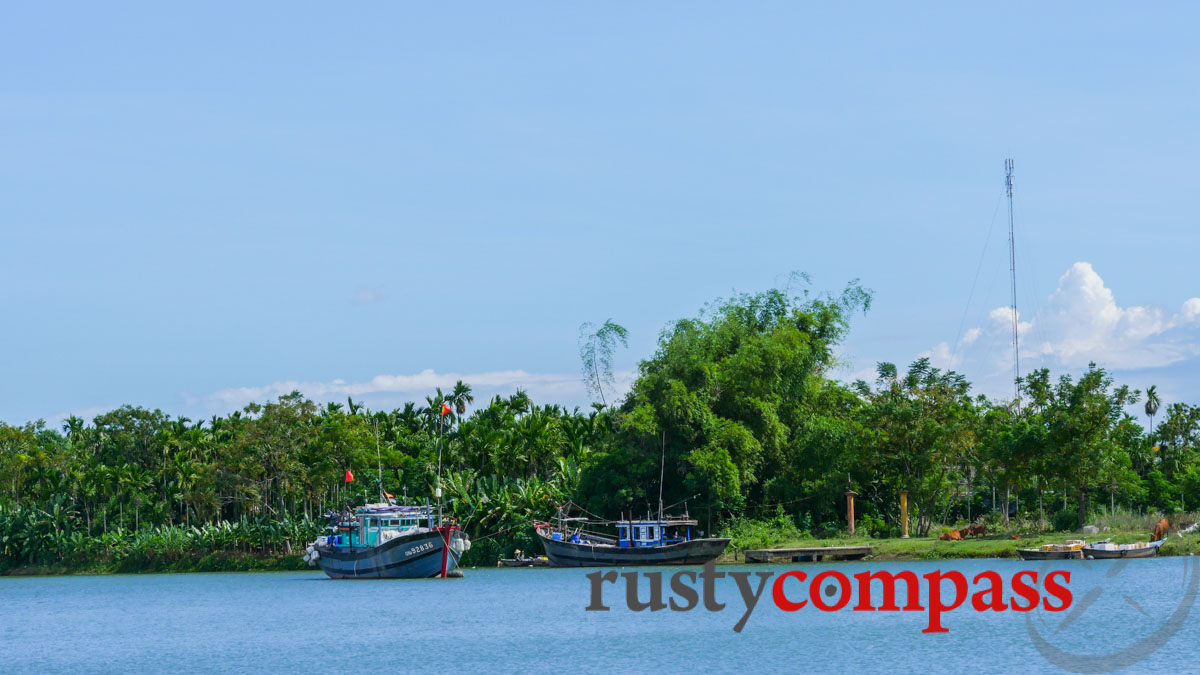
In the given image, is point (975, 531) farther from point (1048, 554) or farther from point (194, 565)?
point (194, 565)

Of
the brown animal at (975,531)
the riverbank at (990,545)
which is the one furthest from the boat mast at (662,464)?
the brown animal at (975,531)

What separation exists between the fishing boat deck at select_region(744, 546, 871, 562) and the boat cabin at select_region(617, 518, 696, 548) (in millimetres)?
4006

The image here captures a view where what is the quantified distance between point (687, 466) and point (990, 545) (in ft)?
55.7

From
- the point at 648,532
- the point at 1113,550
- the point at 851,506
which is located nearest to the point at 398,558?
the point at 648,532

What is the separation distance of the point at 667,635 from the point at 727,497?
2760 centimetres

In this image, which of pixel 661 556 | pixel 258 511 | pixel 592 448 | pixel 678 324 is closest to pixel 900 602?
pixel 661 556

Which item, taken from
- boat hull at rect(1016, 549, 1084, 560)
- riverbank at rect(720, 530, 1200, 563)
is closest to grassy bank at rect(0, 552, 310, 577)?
riverbank at rect(720, 530, 1200, 563)

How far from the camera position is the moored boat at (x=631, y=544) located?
→ 207ft

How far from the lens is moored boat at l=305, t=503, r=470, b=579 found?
64.1 meters

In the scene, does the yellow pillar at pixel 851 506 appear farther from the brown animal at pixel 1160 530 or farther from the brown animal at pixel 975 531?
the brown animal at pixel 1160 530

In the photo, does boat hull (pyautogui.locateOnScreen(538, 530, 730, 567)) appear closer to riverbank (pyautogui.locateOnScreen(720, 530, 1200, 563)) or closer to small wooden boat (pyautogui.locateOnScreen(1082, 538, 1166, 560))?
riverbank (pyautogui.locateOnScreen(720, 530, 1200, 563))

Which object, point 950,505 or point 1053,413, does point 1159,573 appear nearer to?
point 1053,413

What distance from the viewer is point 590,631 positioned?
41531 millimetres

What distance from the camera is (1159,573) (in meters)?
51.0
